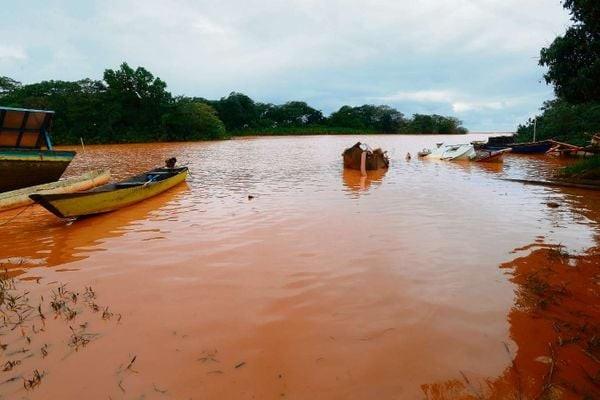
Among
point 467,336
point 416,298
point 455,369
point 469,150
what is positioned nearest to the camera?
point 455,369

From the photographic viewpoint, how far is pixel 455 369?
333cm

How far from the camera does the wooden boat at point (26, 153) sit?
1177 centimetres

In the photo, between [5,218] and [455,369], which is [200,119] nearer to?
A: [5,218]

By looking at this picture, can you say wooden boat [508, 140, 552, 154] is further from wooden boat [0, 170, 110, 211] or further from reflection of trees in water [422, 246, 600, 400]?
wooden boat [0, 170, 110, 211]

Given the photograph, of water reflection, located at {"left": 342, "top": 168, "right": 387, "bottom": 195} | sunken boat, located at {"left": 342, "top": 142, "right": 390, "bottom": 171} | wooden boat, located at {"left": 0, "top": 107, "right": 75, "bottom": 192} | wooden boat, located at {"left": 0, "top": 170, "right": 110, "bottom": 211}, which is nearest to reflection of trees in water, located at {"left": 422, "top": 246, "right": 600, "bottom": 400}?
water reflection, located at {"left": 342, "top": 168, "right": 387, "bottom": 195}

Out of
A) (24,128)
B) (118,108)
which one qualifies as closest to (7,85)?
(118,108)

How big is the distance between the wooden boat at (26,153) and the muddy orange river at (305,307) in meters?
3.69

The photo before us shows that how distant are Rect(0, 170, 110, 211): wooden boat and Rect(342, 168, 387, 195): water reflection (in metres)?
10.6

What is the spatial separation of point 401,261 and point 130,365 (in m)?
4.38

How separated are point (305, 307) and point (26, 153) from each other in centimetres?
1258

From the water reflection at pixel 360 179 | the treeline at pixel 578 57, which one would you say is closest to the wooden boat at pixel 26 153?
the water reflection at pixel 360 179

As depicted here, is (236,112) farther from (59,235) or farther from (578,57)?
(59,235)

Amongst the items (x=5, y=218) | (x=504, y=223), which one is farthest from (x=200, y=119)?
(x=504, y=223)

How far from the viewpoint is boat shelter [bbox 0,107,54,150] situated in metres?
12.4
